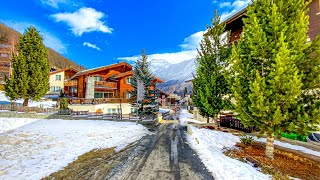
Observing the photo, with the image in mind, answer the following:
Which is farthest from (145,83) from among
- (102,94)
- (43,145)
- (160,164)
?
(160,164)

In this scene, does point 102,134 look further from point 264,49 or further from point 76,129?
point 264,49

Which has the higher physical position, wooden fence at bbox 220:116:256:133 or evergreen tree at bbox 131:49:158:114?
evergreen tree at bbox 131:49:158:114

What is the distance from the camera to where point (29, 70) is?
2653cm

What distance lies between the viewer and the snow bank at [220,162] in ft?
26.1

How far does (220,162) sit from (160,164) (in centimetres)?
290

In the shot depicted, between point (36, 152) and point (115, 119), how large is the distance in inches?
504

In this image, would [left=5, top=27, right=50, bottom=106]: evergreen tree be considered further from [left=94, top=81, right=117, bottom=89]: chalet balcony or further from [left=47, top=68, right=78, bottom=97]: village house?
[left=47, top=68, right=78, bottom=97]: village house

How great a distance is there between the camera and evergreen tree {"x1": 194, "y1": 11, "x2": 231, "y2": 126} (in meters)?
18.3

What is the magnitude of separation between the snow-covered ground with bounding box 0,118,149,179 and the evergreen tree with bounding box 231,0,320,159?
8742 mm

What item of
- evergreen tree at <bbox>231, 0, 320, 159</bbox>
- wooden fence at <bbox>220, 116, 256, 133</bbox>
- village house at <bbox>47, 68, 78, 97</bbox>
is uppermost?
village house at <bbox>47, 68, 78, 97</bbox>

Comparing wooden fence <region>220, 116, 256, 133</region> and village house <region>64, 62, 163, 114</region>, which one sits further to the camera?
village house <region>64, 62, 163, 114</region>

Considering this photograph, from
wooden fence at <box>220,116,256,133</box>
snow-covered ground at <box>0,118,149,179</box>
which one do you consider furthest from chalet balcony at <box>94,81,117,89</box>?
wooden fence at <box>220,116,256,133</box>

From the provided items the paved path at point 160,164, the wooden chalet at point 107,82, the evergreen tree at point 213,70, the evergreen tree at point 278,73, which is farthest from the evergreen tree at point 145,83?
the evergreen tree at point 278,73

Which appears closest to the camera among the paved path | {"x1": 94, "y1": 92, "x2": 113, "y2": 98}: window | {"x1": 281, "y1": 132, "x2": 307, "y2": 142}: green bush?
the paved path
